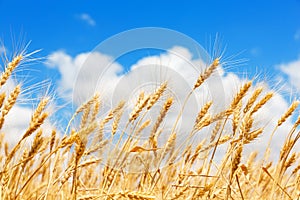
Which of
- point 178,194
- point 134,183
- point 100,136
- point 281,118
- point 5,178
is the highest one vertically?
point 281,118

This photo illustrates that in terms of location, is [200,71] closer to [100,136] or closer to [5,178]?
[100,136]

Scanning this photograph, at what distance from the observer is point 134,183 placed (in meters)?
3.28

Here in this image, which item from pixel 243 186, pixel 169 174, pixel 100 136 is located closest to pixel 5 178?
pixel 100 136

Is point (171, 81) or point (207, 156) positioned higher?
point (171, 81)

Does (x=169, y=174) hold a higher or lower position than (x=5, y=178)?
higher

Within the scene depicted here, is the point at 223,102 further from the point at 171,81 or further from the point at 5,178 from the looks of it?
the point at 5,178

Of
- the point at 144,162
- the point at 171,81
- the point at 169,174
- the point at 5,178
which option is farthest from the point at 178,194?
the point at 169,174

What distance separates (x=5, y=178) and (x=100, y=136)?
19.6 inches

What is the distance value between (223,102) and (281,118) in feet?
1.22

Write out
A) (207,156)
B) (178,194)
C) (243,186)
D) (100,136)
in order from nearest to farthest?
(178,194) → (100,136) → (207,156) → (243,186)

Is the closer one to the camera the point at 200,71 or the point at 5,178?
the point at 5,178

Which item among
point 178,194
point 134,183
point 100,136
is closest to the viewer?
point 178,194

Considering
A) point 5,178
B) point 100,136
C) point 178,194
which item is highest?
point 100,136

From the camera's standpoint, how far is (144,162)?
2.40 m
